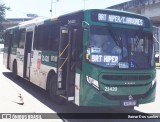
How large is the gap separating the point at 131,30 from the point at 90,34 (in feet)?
4.24

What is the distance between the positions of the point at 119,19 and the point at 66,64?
6.60 ft

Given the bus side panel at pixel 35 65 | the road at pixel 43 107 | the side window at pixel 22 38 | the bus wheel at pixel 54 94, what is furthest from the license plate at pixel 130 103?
the side window at pixel 22 38

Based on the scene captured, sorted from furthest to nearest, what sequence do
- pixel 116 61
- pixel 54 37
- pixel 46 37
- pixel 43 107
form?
pixel 46 37
pixel 54 37
pixel 43 107
pixel 116 61

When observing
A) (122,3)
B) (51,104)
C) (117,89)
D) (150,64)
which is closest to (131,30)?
(150,64)

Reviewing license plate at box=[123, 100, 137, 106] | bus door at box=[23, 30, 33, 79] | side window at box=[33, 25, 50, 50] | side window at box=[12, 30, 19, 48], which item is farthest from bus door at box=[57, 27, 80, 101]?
side window at box=[12, 30, 19, 48]

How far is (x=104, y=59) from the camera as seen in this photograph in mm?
8227

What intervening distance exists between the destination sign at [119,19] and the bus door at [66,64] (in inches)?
33.0

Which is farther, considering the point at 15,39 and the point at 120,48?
the point at 15,39

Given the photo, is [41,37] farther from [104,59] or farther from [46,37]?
[104,59]

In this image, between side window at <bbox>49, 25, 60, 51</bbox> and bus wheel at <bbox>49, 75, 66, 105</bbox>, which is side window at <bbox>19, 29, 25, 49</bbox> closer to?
side window at <bbox>49, 25, 60, 51</bbox>

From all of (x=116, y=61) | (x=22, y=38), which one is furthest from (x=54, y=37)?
(x=22, y=38)

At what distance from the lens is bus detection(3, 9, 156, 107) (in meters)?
8.09

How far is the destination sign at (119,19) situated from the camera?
27.8 feet

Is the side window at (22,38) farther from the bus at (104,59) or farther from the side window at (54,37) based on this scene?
the bus at (104,59)
